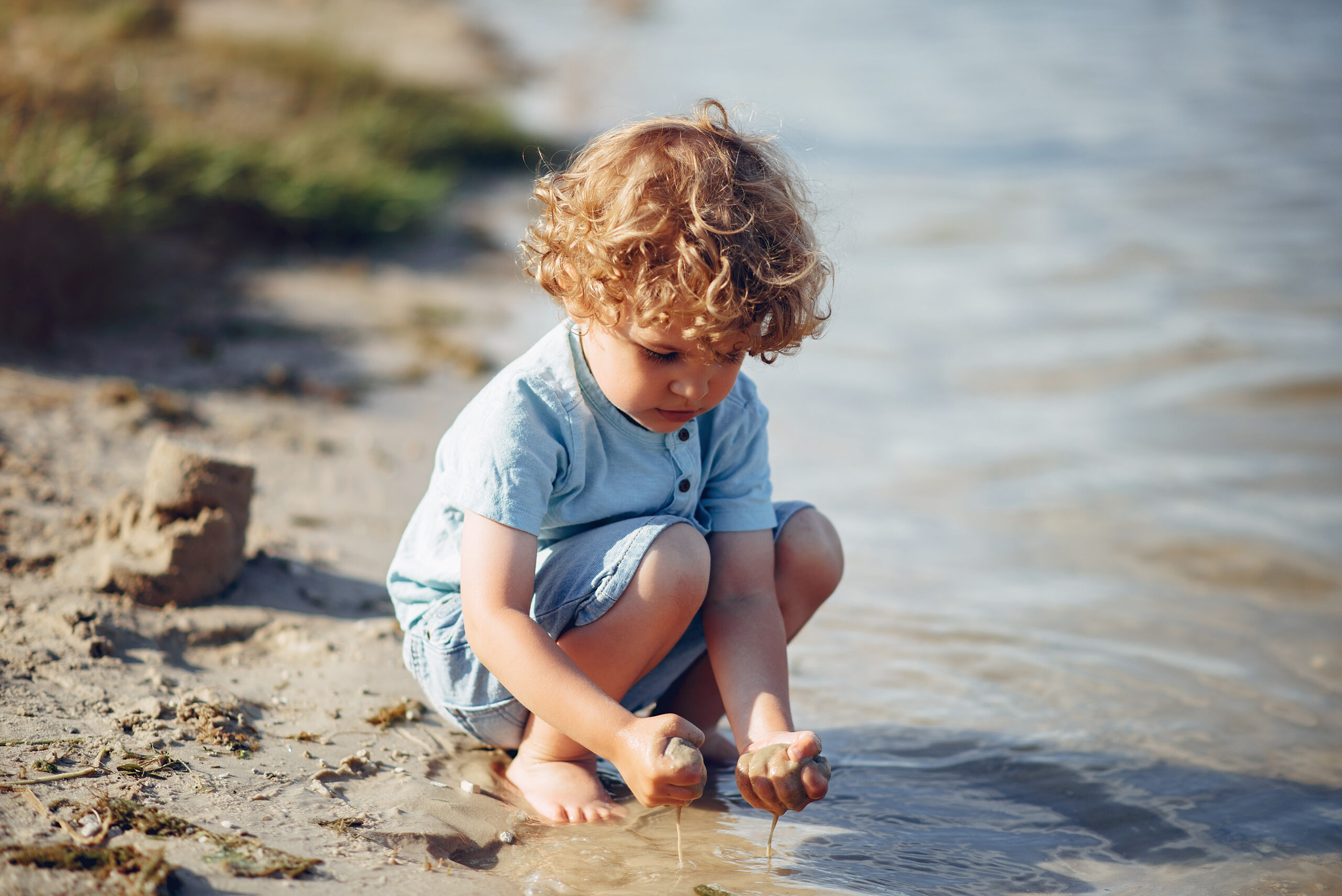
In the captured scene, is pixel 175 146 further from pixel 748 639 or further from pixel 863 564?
pixel 748 639

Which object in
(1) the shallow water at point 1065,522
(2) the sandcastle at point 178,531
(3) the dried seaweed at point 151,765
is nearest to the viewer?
(3) the dried seaweed at point 151,765

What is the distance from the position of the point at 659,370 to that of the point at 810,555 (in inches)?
21.0

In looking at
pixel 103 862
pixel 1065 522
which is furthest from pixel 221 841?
pixel 1065 522

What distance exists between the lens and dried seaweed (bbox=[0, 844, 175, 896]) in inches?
60.8

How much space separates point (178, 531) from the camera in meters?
2.54

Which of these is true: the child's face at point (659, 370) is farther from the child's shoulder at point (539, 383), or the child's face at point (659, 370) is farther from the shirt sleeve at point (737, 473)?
the shirt sleeve at point (737, 473)

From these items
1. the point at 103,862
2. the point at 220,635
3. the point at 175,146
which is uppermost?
the point at 175,146

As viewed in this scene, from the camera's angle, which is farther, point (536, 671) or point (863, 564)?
point (863, 564)

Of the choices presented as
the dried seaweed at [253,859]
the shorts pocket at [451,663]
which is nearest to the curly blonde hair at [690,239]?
the shorts pocket at [451,663]

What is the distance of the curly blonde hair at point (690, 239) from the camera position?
5.93ft

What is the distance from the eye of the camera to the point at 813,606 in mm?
2271

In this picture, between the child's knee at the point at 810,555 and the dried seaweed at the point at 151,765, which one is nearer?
the dried seaweed at the point at 151,765

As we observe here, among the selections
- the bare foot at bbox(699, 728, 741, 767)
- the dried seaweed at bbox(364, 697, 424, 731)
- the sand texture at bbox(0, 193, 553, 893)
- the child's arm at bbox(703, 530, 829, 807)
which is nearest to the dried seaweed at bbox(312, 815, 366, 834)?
the sand texture at bbox(0, 193, 553, 893)

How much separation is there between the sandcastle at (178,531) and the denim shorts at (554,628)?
626 millimetres
